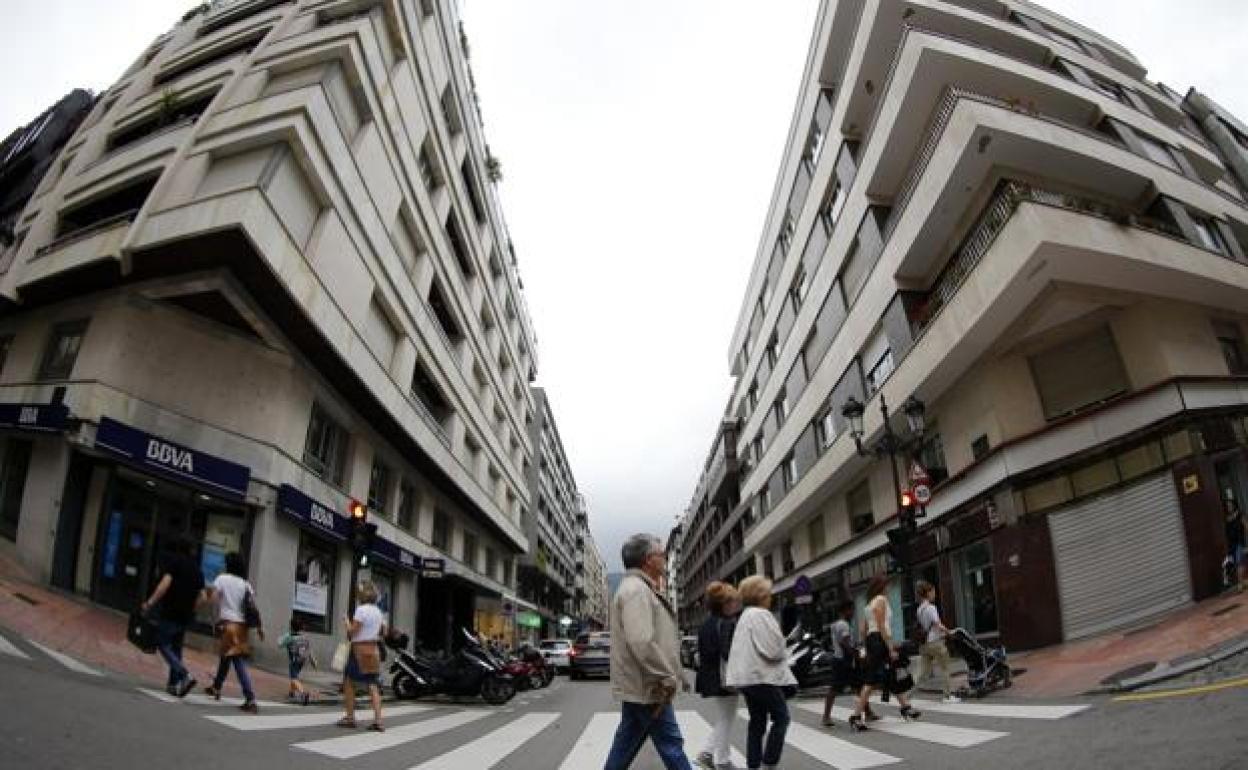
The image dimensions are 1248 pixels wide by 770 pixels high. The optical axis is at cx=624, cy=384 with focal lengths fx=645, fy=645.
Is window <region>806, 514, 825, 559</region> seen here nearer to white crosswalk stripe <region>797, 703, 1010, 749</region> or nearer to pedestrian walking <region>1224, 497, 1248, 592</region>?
pedestrian walking <region>1224, 497, 1248, 592</region>

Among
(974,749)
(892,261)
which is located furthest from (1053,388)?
(974,749)

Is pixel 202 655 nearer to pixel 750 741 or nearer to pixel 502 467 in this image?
pixel 750 741

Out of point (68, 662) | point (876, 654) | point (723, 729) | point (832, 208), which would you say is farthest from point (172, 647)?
point (832, 208)

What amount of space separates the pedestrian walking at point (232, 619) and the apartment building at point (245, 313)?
4628 mm

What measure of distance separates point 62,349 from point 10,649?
32.8 feet

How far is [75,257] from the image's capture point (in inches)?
501

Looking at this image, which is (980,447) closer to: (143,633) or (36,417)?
(143,633)

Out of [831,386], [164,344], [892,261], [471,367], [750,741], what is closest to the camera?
[750,741]

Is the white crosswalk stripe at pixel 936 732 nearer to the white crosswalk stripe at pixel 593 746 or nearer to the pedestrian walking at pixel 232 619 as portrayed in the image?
the white crosswalk stripe at pixel 593 746

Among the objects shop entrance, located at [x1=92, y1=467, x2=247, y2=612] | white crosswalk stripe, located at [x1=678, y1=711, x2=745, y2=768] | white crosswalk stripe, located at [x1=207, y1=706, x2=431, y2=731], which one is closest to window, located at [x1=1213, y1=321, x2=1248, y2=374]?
white crosswalk stripe, located at [x1=678, y1=711, x2=745, y2=768]

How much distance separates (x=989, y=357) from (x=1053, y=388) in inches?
54.7

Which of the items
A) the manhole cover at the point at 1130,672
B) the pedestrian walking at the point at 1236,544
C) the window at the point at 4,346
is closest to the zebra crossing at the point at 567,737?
the manhole cover at the point at 1130,672

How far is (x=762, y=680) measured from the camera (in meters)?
4.59

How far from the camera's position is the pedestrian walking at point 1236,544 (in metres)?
10.6
